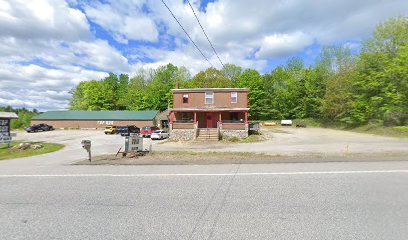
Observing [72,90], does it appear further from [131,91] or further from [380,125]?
[380,125]

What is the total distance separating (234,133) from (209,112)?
19.5ft

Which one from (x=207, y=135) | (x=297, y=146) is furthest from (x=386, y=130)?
(x=207, y=135)

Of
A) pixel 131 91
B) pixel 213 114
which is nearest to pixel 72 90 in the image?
pixel 131 91

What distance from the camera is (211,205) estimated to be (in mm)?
4973

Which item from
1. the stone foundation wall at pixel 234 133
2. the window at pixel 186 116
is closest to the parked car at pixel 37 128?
the window at pixel 186 116

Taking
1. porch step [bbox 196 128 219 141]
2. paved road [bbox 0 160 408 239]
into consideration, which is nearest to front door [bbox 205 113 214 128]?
porch step [bbox 196 128 219 141]

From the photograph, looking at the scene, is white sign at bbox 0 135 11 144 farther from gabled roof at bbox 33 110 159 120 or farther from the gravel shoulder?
gabled roof at bbox 33 110 159 120

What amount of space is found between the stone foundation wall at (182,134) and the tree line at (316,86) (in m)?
8.89

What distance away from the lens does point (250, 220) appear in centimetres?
418

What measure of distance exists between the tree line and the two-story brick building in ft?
13.1

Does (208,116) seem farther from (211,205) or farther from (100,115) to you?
(100,115)

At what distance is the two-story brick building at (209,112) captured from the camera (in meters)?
26.4

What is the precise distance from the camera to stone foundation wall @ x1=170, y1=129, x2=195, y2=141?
26.8 metres

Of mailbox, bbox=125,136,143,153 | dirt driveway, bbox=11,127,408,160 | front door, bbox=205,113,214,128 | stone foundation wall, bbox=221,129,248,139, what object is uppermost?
front door, bbox=205,113,214,128
